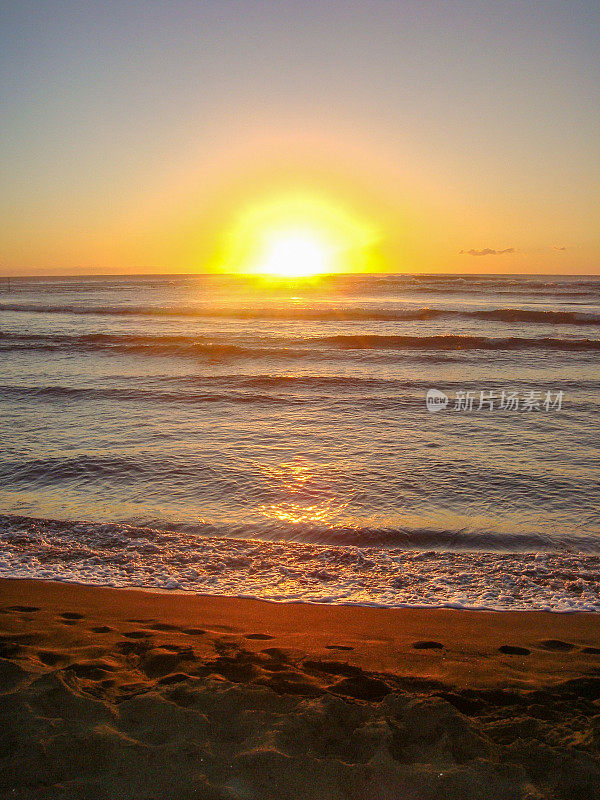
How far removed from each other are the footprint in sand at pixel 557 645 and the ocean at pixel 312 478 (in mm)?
694

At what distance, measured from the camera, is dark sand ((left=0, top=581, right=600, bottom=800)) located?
2938 millimetres

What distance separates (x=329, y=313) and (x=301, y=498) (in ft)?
95.8

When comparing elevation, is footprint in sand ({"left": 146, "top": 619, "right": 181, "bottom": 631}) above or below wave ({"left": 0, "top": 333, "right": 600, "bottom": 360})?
below

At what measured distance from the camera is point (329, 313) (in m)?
36.4

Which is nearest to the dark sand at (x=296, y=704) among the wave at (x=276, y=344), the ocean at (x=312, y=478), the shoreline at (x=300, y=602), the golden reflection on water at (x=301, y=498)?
the shoreline at (x=300, y=602)

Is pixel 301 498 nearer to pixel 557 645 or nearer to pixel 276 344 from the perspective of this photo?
pixel 557 645

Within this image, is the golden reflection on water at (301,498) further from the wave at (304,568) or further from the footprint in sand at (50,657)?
the footprint in sand at (50,657)

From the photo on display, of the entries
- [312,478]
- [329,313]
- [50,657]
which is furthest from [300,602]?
[329,313]

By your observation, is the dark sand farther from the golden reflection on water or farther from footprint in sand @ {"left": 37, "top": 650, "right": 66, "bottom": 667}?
the golden reflection on water

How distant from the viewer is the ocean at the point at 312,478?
610cm

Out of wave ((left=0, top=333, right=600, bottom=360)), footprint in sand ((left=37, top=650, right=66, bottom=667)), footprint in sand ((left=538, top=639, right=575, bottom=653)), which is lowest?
footprint in sand ((left=37, top=650, right=66, bottom=667))

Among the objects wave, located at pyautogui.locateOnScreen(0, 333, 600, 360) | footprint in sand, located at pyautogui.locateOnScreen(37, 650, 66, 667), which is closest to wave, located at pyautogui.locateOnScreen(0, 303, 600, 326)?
wave, located at pyautogui.locateOnScreen(0, 333, 600, 360)

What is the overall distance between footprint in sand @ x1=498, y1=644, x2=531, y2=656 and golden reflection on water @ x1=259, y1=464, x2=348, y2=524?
3.15 meters

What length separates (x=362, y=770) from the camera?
3.02 m
